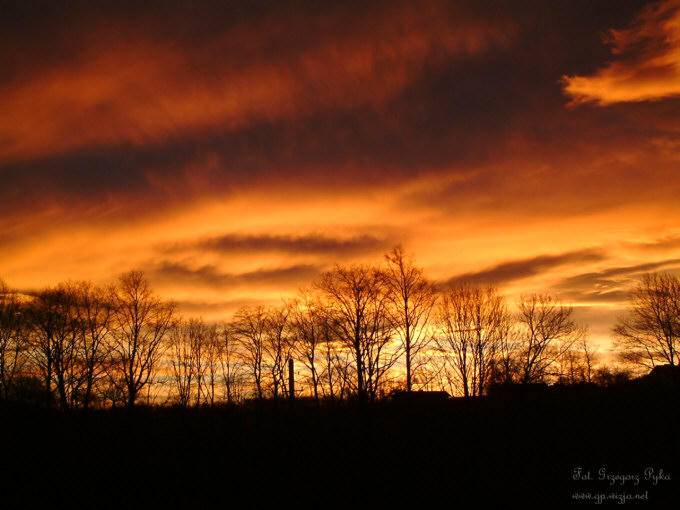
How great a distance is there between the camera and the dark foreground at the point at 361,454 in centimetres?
1789

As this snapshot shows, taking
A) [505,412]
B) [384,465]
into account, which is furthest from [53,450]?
[505,412]

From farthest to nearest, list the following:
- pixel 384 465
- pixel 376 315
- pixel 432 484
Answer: pixel 376 315, pixel 384 465, pixel 432 484

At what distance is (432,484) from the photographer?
1852 cm

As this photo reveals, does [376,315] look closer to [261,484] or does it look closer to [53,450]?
[261,484]

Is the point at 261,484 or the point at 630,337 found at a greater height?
the point at 630,337

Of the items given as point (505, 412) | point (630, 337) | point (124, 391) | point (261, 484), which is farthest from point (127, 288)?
point (630, 337)

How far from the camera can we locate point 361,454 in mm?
20859

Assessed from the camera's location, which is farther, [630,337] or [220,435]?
[630,337]

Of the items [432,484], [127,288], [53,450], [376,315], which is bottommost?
[432,484]

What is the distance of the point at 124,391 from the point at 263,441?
29.1 m

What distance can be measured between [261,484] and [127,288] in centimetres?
3554

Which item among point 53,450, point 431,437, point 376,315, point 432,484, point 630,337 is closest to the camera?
point 432,484

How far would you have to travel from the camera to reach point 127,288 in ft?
156

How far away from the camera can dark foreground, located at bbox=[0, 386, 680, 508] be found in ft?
58.7
